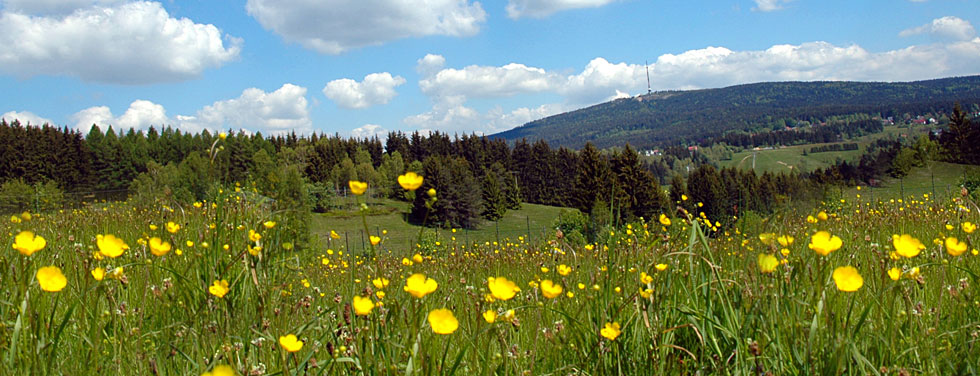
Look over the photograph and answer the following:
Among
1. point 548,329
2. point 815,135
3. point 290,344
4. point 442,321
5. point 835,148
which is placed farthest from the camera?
point 815,135

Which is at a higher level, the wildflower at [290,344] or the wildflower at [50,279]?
the wildflower at [50,279]

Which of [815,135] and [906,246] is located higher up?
[906,246]

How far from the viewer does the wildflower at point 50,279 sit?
4.13 ft

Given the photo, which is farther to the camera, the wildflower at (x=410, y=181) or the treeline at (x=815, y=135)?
the treeline at (x=815, y=135)

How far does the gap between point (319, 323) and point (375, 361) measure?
605 millimetres

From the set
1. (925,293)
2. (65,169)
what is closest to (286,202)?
(925,293)

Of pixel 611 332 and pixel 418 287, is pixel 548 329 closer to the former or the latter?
pixel 611 332

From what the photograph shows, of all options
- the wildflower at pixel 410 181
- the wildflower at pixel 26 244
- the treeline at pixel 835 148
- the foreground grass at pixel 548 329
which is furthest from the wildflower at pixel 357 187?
the treeline at pixel 835 148

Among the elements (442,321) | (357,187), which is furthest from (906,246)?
(357,187)

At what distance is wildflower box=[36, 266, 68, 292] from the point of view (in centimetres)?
126

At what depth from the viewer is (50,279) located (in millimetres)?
1285

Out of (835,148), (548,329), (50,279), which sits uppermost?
(50,279)

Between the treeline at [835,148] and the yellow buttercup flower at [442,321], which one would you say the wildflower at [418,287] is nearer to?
the yellow buttercup flower at [442,321]

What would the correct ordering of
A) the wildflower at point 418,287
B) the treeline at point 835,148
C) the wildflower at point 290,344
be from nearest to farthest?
the wildflower at point 290,344 < the wildflower at point 418,287 < the treeline at point 835,148
